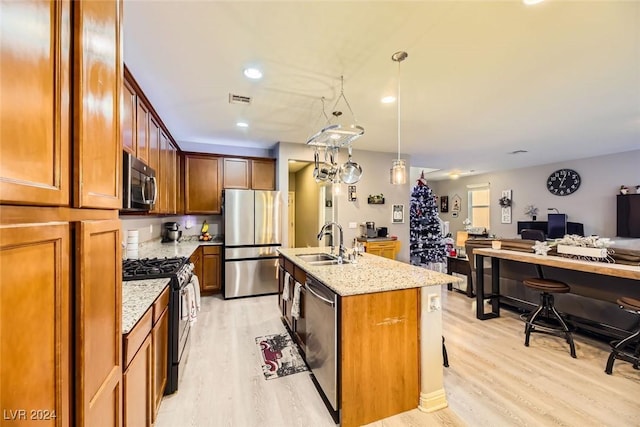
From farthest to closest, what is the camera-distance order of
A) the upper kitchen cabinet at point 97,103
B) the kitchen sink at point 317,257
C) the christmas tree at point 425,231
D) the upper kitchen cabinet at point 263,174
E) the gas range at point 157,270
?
the christmas tree at point 425,231
the upper kitchen cabinet at point 263,174
the kitchen sink at point 317,257
the gas range at point 157,270
the upper kitchen cabinet at point 97,103

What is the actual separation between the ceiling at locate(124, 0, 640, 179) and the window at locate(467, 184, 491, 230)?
13.5ft

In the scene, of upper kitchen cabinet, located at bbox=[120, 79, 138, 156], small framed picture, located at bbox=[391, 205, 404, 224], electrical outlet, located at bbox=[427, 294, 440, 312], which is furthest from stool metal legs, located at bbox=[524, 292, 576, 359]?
upper kitchen cabinet, located at bbox=[120, 79, 138, 156]

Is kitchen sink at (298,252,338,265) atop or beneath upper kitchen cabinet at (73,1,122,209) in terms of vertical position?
beneath

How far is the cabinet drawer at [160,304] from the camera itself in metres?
1.62

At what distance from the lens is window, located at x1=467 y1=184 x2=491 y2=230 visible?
26.3 feet

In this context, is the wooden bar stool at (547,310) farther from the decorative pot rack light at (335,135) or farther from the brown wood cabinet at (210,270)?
the brown wood cabinet at (210,270)

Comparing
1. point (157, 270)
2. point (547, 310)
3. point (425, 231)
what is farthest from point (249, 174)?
point (425, 231)

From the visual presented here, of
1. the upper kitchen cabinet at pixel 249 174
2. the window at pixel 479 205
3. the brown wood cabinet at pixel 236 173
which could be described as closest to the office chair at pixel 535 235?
the window at pixel 479 205

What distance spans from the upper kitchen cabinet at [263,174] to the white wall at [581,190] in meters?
6.62

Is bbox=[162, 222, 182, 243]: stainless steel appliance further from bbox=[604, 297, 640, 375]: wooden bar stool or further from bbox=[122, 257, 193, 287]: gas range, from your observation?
bbox=[604, 297, 640, 375]: wooden bar stool

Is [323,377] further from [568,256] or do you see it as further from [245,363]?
[568,256]

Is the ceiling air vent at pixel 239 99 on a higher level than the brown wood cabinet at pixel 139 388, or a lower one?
higher

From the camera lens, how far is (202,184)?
15.2 feet

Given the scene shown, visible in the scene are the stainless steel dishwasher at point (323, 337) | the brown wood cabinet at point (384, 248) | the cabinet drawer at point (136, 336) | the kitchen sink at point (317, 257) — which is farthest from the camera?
the brown wood cabinet at point (384, 248)
